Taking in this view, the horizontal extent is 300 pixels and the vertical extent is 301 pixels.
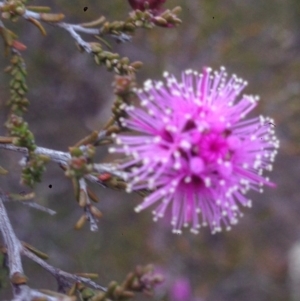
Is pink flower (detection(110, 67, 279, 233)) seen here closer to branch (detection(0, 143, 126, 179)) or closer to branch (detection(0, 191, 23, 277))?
branch (detection(0, 143, 126, 179))

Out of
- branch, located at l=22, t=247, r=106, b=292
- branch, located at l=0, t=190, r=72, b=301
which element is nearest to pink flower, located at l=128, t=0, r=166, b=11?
branch, located at l=0, t=190, r=72, b=301

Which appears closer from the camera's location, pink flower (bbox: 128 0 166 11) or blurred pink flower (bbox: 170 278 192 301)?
pink flower (bbox: 128 0 166 11)

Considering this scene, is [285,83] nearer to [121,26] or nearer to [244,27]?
[244,27]

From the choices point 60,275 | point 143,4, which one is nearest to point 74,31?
point 143,4

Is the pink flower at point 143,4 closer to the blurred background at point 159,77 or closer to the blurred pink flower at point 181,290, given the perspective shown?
the blurred background at point 159,77

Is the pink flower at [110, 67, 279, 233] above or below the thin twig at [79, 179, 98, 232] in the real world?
above

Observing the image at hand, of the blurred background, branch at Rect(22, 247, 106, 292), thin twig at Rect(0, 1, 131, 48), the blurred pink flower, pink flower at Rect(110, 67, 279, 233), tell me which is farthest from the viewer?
the blurred pink flower

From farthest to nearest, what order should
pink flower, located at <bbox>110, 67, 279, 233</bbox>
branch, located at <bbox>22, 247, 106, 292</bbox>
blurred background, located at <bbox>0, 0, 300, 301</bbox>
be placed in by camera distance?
blurred background, located at <bbox>0, 0, 300, 301</bbox> → branch, located at <bbox>22, 247, 106, 292</bbox> → pink flower, located at <bbox>110, 67, 279, 233</bbox>

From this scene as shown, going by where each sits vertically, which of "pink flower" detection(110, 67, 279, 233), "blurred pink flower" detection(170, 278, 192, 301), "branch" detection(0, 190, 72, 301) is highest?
"blurred pink flower" detection(170, 278, 192, 301)

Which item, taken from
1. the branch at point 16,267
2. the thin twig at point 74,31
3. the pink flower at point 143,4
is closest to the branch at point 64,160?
the branch at point 16,267
